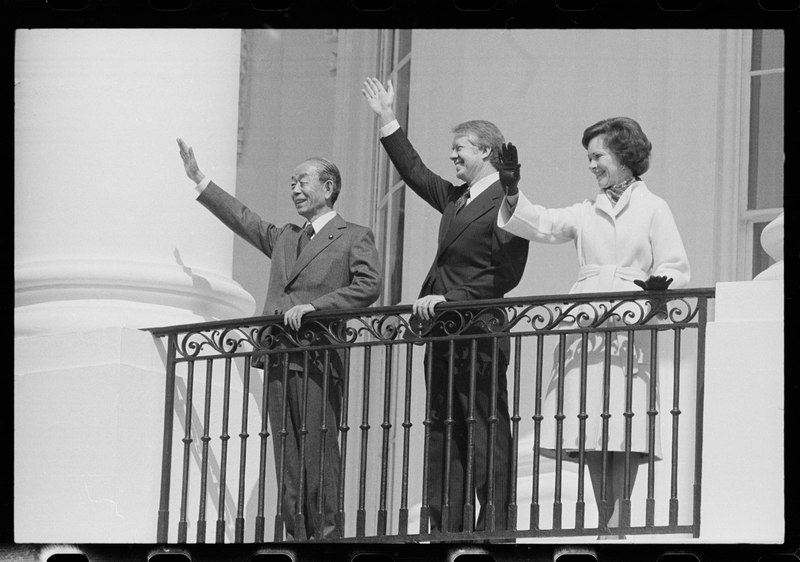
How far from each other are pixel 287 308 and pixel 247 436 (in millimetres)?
592

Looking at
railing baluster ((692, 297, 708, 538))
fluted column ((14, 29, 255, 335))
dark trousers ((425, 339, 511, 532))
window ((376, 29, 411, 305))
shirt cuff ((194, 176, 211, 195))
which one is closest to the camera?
railing baluster ((692, 297, 708, 538))

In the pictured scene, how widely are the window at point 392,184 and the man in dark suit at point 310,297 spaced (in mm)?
2426

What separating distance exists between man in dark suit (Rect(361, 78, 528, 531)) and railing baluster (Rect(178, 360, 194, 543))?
1.11 meters

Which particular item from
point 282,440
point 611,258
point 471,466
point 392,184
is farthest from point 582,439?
point 392,184

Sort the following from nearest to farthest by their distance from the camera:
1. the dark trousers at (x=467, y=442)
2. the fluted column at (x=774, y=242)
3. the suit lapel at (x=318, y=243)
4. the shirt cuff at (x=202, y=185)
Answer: the dark trousers at (x=467, y=442) → the fluted column at (x=774, y=242) → the suit lapel at (x=318, y=243) → the shirt cuff at (x=202, y=185)

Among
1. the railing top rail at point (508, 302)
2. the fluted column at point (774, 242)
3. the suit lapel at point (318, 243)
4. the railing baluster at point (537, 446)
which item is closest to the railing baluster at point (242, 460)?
the railing top rail at point (508, 302)

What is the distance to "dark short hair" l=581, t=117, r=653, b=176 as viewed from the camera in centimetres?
1068

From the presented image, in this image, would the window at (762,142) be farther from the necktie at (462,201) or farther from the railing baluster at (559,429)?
the railing baluster at (559,429)

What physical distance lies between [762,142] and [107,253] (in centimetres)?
359

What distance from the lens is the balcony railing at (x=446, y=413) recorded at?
10.4 metres

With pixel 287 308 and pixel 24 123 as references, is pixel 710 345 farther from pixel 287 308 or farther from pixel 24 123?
pixel 24 123

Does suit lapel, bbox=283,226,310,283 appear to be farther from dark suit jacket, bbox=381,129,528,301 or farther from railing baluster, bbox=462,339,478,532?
railing baluster, bbox=462,339,478,532

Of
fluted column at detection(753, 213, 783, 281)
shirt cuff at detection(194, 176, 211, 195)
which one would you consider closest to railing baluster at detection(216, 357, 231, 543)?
shirt cuff at detection(194, 176, 211, 195)
